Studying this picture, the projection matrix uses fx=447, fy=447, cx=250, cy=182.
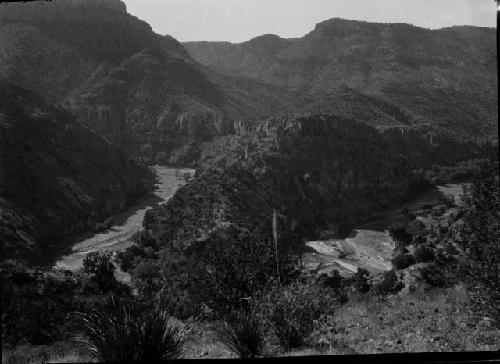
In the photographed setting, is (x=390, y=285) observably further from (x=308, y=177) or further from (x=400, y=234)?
(x=308, y=177)

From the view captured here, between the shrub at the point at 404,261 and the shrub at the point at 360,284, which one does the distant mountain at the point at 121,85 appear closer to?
the shrub at the point at 404,261

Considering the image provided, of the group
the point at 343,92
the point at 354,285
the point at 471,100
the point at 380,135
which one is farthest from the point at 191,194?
the point at 471,100

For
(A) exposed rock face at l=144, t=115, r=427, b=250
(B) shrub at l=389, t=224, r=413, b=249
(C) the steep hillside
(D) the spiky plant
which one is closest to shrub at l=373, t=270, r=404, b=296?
(D) the spiky plant

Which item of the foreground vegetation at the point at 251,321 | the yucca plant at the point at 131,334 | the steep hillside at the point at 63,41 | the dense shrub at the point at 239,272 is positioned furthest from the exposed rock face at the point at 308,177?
the yucca plant at the point at 131,334

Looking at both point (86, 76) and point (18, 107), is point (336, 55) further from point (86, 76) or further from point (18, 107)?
point (18, 107)

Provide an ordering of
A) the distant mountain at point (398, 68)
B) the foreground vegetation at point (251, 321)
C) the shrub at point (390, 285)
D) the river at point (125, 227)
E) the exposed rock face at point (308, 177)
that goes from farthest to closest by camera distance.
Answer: the distant mountain at point (398, 68) < the exposed rock face at point (308, 177) < the river at point (125, 227) < the shrub at point (390, 285) < the foreground vegetation at point (251, 321)
